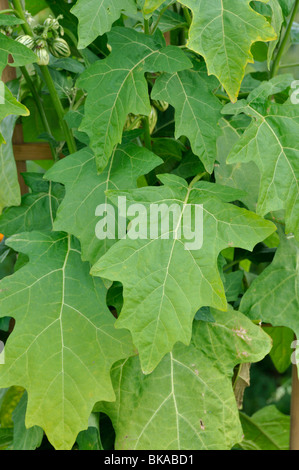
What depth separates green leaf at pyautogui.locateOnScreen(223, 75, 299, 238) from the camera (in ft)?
2.25

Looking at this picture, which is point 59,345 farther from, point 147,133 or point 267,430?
point 267,430

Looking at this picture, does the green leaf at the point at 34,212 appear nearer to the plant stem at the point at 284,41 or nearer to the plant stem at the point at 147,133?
the plant stem at the point at 147,133

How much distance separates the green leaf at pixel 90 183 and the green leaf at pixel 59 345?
0.07 meters

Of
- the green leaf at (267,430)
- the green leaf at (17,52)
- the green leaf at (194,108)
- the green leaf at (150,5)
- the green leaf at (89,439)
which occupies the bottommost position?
the green leaf at (267,430)

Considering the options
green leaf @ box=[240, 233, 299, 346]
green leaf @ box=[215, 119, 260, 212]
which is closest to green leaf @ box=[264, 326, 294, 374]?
green leaf @ box=[240, 233, 299, 346]

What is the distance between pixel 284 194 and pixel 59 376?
1.26 feet

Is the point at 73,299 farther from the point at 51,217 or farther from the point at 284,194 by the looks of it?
the point at 284,194

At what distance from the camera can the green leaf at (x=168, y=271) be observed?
0.64m

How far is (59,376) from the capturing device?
71cm

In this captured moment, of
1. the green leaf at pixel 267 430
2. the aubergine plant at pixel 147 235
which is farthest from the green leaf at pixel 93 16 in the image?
the green leaf at pixel 267 430

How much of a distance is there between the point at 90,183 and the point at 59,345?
0.76 ft

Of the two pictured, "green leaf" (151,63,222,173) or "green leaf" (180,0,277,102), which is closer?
"green leaf" (180,0,277,102)

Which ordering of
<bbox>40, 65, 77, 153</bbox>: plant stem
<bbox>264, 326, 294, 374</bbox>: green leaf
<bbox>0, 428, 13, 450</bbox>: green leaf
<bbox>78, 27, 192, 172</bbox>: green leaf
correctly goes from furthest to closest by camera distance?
<bbox>264, 326, 294, 374</bbox>: green leaf
<bbox>0, 428, 13, 450</bbox>: green leaf
<bbox>40, 65, 77, 153</bbox>: plant stem
<bbox>78, 27, 192, 172</bbox>: green leaf

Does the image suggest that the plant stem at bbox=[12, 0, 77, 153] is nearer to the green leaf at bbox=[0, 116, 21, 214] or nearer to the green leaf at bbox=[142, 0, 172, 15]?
the green leaf at bbox=[0, 116, 21, 214]
